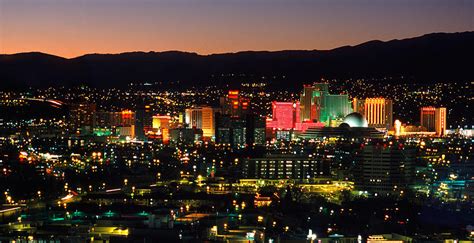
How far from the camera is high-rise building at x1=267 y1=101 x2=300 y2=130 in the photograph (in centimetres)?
5750

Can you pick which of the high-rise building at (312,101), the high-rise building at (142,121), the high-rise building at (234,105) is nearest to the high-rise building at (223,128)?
the high-rise building at (234,105)

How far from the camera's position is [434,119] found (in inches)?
2218

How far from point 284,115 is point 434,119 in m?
6.43

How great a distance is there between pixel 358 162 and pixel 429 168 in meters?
1.76

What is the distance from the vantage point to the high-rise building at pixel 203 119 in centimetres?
5534

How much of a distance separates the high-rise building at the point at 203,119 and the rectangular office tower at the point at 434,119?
8.66m

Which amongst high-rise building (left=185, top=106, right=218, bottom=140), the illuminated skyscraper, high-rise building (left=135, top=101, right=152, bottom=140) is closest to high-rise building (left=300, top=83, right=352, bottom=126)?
the illuminated skyscraper

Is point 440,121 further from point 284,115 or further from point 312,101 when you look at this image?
point 284,115

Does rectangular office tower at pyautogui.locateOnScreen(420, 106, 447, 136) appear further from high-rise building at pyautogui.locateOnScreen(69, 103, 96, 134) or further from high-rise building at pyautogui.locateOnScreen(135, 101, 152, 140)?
high-rise building at pyautogui.locateOnScreen(69, 103, 96, 134)

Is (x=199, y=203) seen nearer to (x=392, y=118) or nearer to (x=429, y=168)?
(x=429, y=168)

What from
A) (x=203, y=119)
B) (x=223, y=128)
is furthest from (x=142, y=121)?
(x=223, y=128)

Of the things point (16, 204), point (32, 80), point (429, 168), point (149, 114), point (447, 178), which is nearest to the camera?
point (16, 204)

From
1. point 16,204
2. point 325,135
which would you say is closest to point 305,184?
point 16,204

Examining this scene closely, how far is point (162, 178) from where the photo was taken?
33.9 metres
